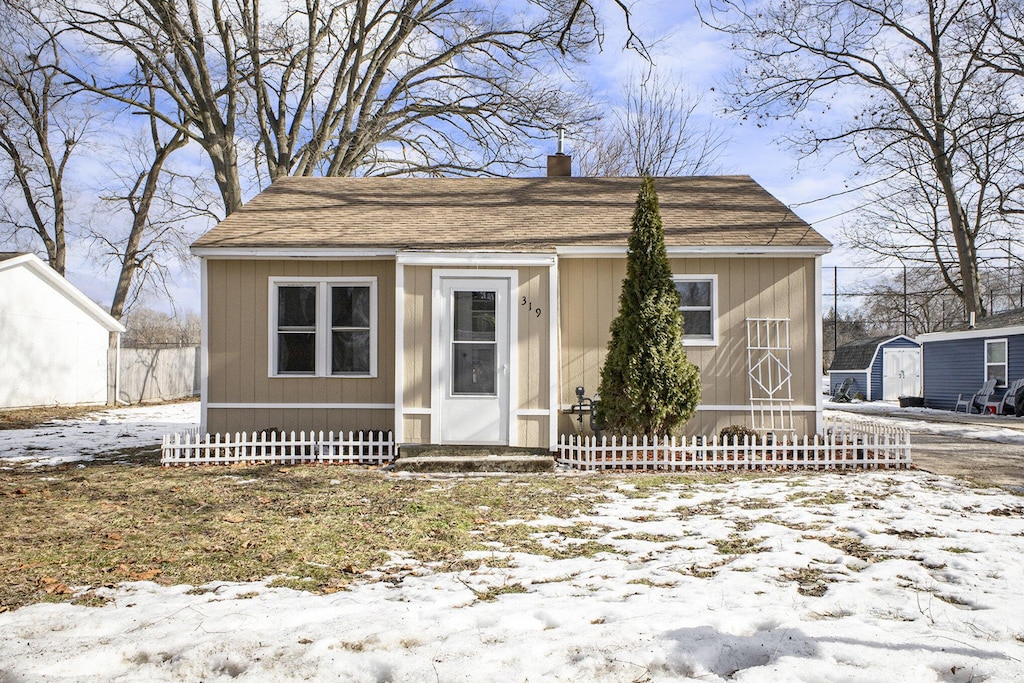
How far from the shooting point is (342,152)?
21.8 meters

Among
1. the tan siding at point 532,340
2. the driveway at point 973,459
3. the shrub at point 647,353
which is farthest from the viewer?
the tan siding at point 532,340

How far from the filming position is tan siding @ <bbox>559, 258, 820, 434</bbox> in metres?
10.7

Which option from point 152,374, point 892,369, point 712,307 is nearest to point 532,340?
point 712,307

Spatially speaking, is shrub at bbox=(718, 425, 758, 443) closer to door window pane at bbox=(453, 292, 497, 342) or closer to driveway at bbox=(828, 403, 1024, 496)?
driveway at bbox=(828, 403, 1024, 496)

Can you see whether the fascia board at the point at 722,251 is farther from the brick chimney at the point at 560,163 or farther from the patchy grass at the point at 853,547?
the patchy grass at the point at 853,547

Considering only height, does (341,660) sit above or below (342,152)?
below

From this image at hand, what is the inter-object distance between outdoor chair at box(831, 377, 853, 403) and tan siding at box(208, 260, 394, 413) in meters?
23.2

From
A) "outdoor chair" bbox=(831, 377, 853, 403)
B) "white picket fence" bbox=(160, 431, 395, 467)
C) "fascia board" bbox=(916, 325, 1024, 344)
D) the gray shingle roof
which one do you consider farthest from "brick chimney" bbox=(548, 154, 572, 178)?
"outdoor chair" bbox=(831, 377, 853, 403)

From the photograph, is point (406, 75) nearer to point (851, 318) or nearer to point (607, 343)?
point (607, 343)

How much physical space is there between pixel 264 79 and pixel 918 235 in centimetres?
2759

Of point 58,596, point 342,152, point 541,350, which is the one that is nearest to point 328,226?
point 541,350

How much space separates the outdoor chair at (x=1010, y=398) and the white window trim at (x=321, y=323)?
17.5 metres

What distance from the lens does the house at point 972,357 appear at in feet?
65.0

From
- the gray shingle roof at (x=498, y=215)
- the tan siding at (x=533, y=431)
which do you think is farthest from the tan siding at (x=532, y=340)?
the gray shingle roof at (x=498, y=215)
